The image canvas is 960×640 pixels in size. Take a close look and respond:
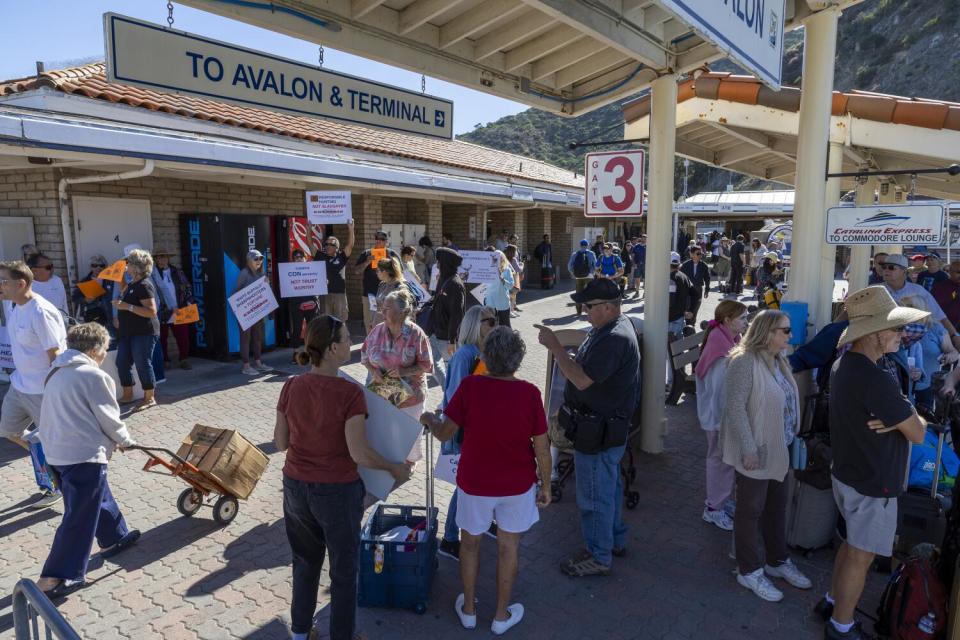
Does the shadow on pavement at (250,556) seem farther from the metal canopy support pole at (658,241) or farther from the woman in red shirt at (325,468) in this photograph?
the metal canopy support pole at (658,241)

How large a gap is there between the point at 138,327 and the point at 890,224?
7.41m

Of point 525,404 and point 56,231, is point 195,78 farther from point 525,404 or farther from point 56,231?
point 56,231

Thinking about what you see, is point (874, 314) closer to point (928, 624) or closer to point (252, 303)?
point (928, 624)

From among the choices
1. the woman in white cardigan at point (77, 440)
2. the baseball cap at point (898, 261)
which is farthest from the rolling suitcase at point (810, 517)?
the woman in white cardigan at point (77, 440)

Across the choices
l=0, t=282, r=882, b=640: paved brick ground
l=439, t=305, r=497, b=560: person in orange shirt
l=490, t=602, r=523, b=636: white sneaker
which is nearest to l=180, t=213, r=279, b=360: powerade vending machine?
l=0, t=282, r=882, b=640: paved brick ground

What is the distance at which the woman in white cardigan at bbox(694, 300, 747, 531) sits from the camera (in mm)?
4583

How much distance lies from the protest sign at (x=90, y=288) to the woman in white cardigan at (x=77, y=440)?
4.65 metres

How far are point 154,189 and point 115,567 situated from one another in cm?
661

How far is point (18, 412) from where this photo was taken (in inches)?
186

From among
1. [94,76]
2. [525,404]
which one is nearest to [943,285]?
[525,404]

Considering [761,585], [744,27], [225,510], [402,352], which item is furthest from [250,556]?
[744,27]

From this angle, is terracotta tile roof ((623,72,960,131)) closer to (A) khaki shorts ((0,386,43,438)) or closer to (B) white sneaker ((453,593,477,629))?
(B) white sneaker ((453,593,477,629))

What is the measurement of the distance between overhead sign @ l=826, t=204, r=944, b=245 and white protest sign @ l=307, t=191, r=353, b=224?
6109mm

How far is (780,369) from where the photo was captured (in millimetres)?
3797
